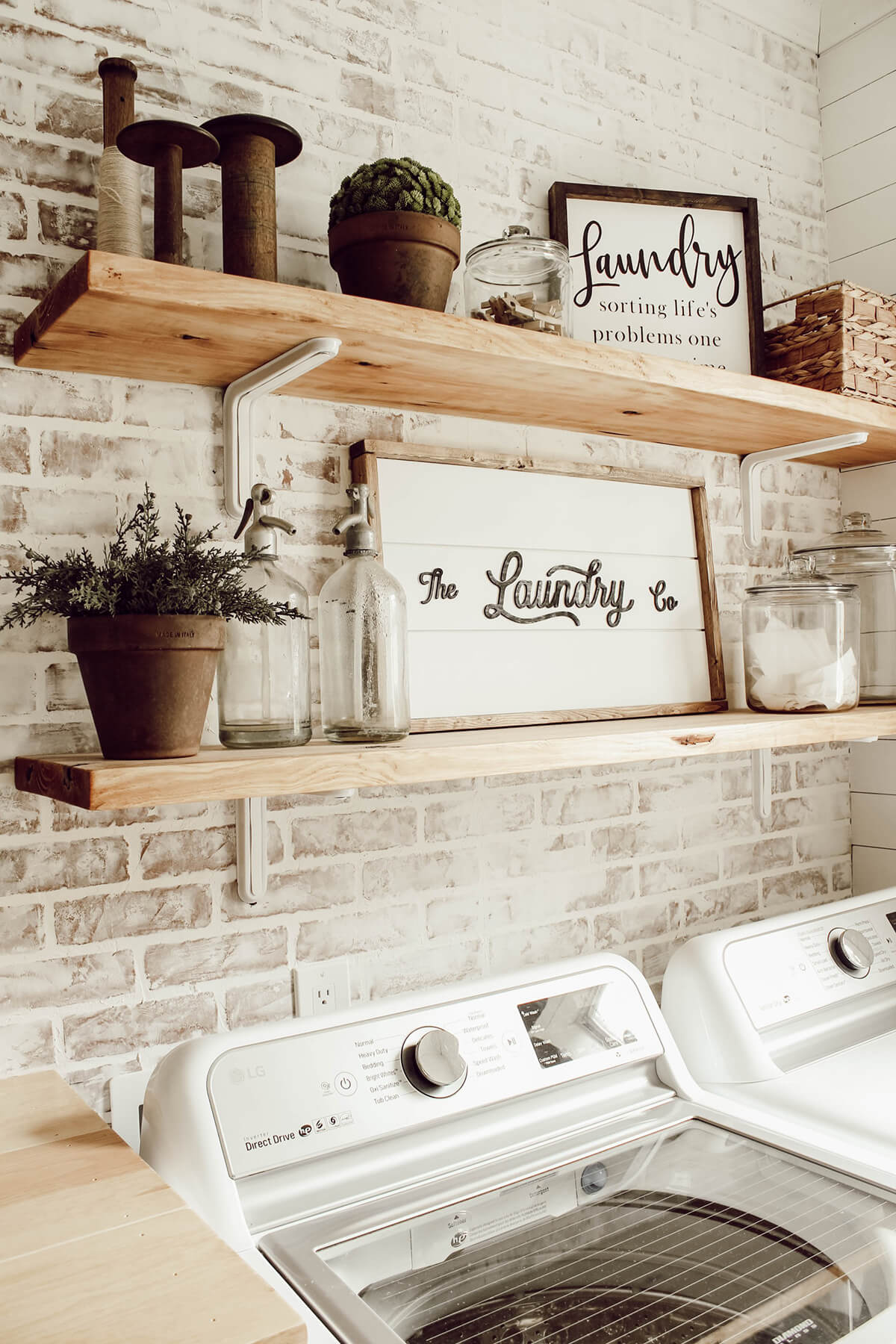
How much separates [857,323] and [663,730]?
86 cm

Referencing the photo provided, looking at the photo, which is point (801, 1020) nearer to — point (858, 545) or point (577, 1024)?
point (577, 1024)

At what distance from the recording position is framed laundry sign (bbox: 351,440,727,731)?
4.66 feet

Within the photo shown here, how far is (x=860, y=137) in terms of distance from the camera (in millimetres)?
1993

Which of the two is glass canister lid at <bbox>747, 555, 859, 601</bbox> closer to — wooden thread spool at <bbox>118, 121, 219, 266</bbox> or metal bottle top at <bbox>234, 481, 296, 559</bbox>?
metal bottle top at <bbox>234, 481, 296, 559</bbox>

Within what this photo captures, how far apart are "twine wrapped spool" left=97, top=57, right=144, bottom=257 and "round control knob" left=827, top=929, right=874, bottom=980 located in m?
1.33

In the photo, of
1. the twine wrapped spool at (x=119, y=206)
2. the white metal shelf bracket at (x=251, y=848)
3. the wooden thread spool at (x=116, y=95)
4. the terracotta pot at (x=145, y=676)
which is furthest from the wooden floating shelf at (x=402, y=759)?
the wooden thread spool at (x=116, y=95)

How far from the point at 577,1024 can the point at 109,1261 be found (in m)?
0.65

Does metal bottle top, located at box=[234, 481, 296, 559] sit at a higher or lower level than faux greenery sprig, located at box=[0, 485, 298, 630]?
higher

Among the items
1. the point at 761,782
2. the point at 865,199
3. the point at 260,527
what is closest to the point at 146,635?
the point at 260,527

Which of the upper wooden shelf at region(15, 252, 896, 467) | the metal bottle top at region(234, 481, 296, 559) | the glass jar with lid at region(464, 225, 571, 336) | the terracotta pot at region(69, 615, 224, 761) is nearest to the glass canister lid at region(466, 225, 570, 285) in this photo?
the glass jar with lid at region(464, 225, 571, 336)

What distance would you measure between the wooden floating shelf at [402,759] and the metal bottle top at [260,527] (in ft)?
0.77

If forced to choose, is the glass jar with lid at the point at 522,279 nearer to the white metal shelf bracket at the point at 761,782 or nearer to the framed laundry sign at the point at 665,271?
the framed laundry sign at the point at 665,271

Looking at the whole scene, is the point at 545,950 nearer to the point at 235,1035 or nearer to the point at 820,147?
the point at 235,1035

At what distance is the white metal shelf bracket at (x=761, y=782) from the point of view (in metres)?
1.85
